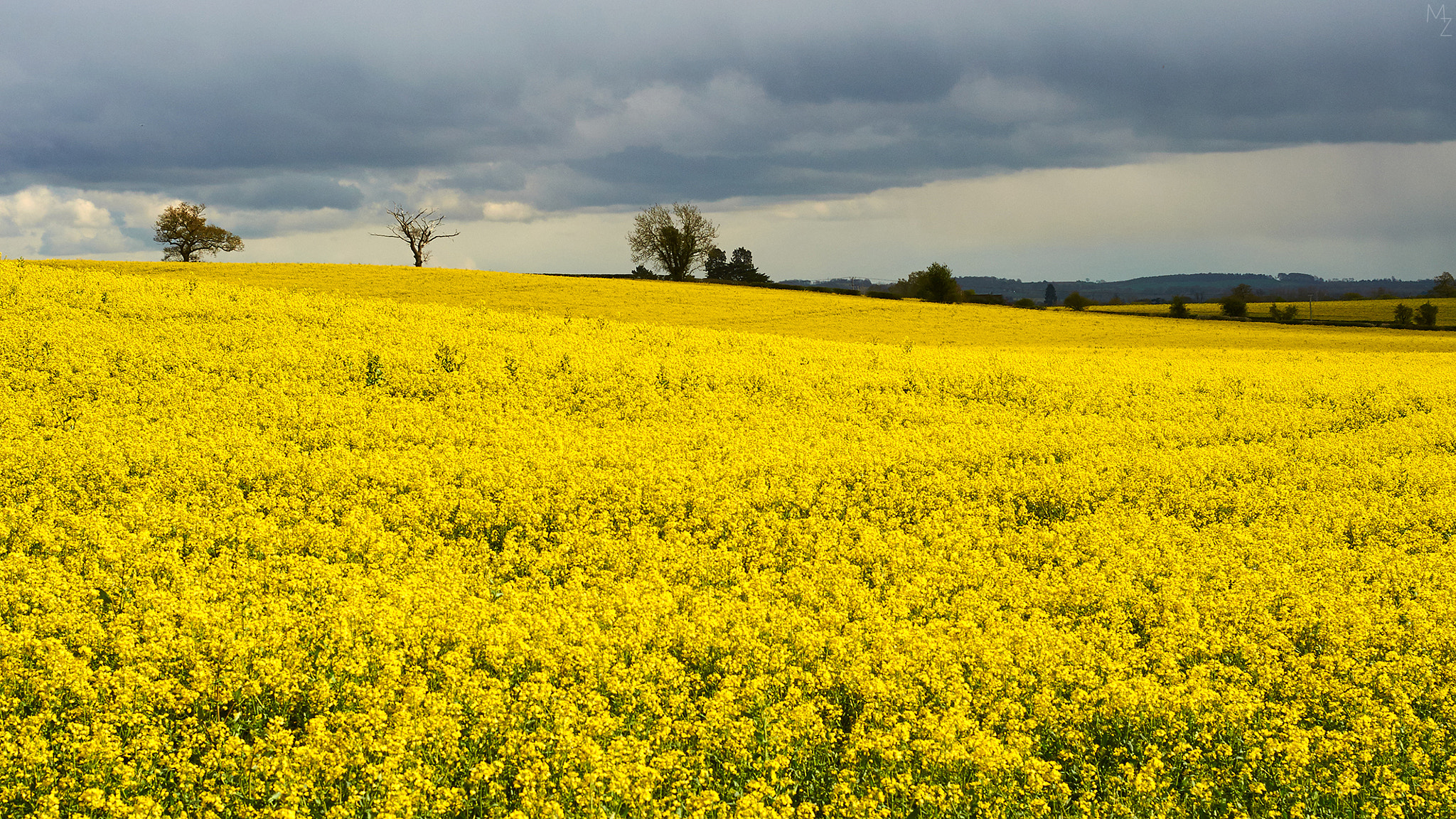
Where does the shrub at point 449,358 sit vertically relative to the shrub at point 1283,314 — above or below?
below

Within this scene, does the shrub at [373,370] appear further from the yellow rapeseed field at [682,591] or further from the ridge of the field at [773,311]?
the ridge of the field at [773,311]

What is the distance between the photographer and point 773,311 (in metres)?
47.3

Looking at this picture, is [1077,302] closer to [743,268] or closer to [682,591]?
[743,268]

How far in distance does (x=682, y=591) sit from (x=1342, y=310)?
315 ft

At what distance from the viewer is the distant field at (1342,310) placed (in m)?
70.0

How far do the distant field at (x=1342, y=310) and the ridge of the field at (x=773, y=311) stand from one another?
1381 cm

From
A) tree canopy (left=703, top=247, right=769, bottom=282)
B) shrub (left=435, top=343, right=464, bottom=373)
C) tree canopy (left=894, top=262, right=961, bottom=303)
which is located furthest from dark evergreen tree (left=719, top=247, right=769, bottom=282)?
shrub (left=435, top=343, right=464, bottom=373)

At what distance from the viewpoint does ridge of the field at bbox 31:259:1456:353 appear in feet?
130

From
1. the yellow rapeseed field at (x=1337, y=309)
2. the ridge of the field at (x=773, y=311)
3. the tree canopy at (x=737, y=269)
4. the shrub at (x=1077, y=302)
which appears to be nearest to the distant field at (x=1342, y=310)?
the yellow rapeseed field at (x=1337, y=309)

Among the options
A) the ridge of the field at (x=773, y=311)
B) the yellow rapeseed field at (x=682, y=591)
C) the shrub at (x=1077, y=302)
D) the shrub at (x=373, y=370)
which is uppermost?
the shrub at (x=1077, y=302)

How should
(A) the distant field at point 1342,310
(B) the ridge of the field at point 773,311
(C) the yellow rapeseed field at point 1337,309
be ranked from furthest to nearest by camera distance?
(A) the distant field at point 1342,310
(C) the yellow rapeseed field at point 1337,309
(B) the ridge of the field at point 773,311

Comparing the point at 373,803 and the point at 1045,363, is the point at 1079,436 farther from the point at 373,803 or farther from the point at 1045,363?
the point at 373,803

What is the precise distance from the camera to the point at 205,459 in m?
11.8

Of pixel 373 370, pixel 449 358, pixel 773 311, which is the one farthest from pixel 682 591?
pixel 773 311
